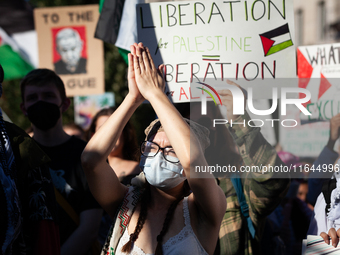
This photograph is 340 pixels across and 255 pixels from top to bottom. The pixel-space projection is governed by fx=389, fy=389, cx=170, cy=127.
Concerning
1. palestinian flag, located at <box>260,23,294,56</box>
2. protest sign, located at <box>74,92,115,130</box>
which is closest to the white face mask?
palestinian flag, located at <box>260,23,294,56</box>

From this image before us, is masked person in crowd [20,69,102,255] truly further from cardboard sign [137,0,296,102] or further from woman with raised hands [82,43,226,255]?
cardboard sign [137,0,296,102]

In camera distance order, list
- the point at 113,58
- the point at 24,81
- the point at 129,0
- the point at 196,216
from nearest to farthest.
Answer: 1. the point at 196,216
2. the point at 24,81
3. the point at 129,0
4. the point at 113,58

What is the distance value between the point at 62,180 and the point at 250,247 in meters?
1.31

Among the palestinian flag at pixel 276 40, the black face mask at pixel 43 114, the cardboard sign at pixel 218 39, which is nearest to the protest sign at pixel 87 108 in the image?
the black face mask at pixel 43 114

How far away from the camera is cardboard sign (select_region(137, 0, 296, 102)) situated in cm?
254

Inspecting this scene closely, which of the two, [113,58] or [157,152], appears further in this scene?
[113,58]

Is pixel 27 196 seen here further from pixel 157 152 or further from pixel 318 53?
pixel 318 53

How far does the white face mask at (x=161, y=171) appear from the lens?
192 cm

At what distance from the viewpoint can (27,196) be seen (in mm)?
1812

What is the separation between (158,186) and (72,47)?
353 centimetres

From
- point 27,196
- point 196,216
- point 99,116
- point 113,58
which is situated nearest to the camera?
point 27,196

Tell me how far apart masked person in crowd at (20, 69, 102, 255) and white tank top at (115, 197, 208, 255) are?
0.75 metres

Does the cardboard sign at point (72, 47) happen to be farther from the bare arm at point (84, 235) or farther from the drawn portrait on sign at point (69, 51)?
the bare arm at point (84, 235)

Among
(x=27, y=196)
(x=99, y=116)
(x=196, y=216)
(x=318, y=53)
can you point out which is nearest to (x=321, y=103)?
(x=318, y=53)
